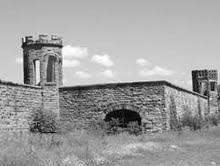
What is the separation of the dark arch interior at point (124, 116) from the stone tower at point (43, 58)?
147 inches

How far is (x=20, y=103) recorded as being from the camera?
2105cm

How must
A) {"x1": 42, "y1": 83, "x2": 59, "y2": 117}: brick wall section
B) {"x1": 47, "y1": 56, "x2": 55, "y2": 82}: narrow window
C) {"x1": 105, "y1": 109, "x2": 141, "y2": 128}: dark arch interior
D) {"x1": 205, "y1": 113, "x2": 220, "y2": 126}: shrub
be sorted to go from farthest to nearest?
{"x1": 205, "y1": 113, "x2": 220, "y2": 126}: shrub → {"x1": 47, "y1": 56, "x2": 55, "y2": 82}: narrow window → {"x1": 105, "y1": 109, "x2": 141, "y2": 128}: dark arch interior → {"x1": 42, "y1": 83, "x2": 59, "y2": 117}: brick wall section

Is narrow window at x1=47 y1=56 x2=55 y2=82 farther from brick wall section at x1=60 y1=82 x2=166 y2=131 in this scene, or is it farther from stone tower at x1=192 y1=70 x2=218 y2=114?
stone tower at x1=192 y1=70 x2=218 y2=114

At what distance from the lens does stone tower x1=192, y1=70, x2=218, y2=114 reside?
40562 millimetres

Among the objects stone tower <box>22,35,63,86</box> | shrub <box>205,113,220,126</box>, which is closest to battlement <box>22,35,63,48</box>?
stone tower <box>22,35,63,86</box>

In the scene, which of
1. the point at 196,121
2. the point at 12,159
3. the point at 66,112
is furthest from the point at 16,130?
the point at 196,121

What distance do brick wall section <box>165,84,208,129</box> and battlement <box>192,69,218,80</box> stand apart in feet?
14.3

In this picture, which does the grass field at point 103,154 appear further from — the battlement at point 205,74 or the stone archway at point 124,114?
the battlement at point 205,74

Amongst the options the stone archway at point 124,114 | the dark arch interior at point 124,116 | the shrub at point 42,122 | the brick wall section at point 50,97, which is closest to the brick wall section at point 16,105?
the shrub at point 42,122

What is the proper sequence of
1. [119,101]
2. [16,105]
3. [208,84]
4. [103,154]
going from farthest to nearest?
[208,84]
[119,101]
[16,105]
[103,154]

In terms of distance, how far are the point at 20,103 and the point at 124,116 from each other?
654 centimetres

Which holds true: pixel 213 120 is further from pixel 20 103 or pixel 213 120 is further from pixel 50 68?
pixel 20 103

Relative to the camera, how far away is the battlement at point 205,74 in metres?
40.7

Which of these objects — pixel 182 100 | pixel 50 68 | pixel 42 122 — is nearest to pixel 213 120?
pixel 182 100
